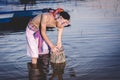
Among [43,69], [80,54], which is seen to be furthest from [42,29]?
[80,54]

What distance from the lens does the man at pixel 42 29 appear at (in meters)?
6.35

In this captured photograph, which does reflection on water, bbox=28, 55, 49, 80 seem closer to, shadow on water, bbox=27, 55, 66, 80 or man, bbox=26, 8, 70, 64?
shadow on water, bbox=27, 55, 66, 80

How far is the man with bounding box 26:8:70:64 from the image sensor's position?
635 cm

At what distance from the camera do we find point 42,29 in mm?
6352

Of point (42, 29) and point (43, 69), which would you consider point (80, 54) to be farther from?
point (42, 29)

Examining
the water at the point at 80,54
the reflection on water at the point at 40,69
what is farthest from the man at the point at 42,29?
the water at the point at 80,54

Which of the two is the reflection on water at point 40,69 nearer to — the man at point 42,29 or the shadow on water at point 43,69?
the shadow on water at point 43,69

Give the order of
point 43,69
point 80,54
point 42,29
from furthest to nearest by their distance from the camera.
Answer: point 80,54 → point 43,69 → point 42,29

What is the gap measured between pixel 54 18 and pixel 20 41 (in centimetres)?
368

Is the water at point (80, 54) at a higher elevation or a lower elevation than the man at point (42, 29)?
lower

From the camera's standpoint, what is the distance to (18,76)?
6109 millimetres

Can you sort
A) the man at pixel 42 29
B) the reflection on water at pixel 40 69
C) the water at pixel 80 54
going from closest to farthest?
the reflection on water at pixel 40 69, the water at pixel 80 54, the man at pixel 42 29

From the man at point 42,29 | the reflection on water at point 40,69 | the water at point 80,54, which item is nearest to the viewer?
the reflection on water at point 40,69

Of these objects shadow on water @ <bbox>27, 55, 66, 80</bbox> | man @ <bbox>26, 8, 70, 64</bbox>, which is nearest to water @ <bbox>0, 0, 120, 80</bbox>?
shadow on water @ <bbox>27, 55, 66, 80</bbox>
